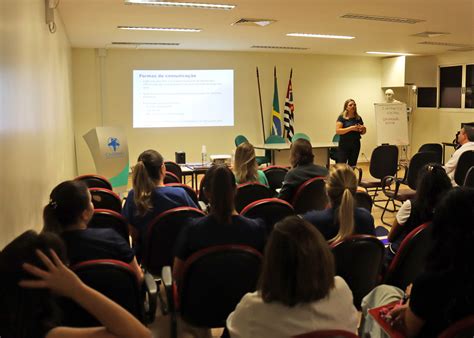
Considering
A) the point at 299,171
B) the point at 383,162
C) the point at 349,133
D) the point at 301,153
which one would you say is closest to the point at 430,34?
the point at 349,133

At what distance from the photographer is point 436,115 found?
1146cm

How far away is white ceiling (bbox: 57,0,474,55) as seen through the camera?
532 centimetres

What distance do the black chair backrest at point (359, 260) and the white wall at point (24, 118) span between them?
1643mm

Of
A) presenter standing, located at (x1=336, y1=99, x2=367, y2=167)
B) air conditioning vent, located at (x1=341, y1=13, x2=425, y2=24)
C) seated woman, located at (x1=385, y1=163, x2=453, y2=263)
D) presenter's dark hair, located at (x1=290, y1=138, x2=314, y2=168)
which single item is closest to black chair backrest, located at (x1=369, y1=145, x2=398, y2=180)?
presenter standing, located at (x1=336, y1=99, x2=367, y2=167)

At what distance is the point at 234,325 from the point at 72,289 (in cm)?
56

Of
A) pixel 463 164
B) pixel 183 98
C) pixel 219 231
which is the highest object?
pixel 183 98

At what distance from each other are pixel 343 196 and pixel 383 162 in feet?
13.5

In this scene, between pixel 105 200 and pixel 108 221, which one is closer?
pixel 108 221

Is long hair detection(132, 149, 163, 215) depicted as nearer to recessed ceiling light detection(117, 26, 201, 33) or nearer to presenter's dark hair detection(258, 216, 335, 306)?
presenter's dark hair detection(258, 216, 335, 306)

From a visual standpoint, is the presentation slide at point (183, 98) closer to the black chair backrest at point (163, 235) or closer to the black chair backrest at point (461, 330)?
the black chair backrest at point (163, 235)

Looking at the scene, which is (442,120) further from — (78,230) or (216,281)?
(78,230)

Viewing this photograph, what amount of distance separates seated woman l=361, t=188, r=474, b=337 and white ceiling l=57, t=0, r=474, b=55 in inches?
152

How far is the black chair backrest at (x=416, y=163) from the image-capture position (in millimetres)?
5867

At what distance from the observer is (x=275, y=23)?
6531 mm
